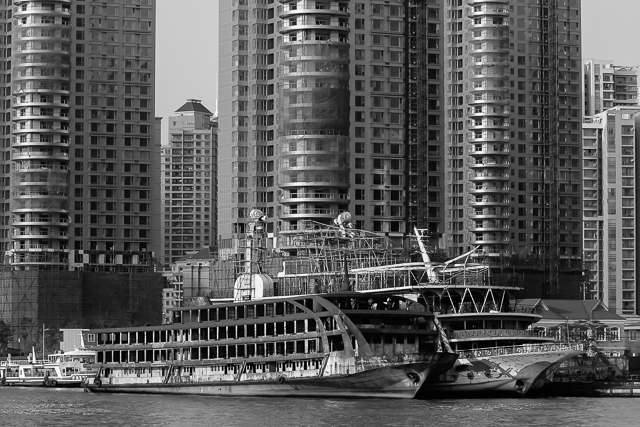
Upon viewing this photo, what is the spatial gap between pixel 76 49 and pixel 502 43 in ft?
174

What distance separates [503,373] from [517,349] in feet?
7.12

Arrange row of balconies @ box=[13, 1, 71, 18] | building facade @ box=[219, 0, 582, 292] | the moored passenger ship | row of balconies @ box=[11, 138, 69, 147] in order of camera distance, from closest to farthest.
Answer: the moored passenger ship
building facade @ box=[219, 0, 582, 292]
row of balconies @ box=[11, 138, 69, 147]
row of balconies @ box=[13, 1, 71, 18]

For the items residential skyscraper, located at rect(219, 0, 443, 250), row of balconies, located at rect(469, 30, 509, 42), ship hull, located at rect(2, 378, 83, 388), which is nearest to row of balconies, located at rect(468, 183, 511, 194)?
residential skyscraper, located at rect(219, 0, 443, 250)

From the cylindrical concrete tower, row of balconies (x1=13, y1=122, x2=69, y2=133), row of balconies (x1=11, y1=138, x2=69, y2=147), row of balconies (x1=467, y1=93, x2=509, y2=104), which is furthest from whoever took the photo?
row of balconies (x1=467, y1=93, x2=509, y2=104)

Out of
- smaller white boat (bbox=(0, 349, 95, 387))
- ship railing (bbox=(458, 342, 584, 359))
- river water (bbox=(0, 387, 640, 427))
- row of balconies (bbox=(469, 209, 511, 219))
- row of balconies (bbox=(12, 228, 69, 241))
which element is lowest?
smaller white boat (bbox=(0, 349, 95, 387))

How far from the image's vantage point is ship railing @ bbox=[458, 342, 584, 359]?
105438 mm

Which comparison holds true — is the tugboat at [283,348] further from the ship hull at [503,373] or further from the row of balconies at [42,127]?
the row of balconies at [42,127]

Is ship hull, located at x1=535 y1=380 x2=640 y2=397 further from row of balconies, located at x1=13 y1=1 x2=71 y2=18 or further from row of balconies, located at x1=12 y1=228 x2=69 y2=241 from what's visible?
row of balconies, located at x1=13 y1=1 x2=71 y2=18

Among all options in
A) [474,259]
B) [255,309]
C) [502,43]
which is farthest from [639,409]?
[502,43]

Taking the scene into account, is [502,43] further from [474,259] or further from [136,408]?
[136,408]

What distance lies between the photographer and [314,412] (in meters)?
→ 92.6

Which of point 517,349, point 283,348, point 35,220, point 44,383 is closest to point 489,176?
point 35,220

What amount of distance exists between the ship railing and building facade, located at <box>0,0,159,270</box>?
75036 mm

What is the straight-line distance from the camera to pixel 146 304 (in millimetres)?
171125
